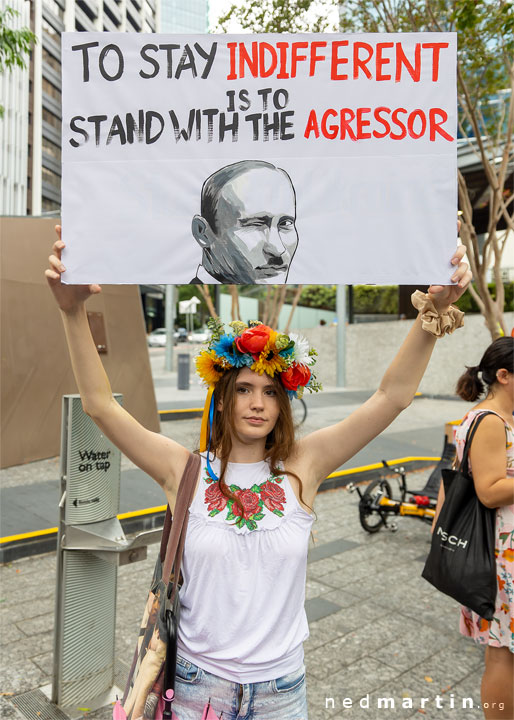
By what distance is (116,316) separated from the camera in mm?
9898

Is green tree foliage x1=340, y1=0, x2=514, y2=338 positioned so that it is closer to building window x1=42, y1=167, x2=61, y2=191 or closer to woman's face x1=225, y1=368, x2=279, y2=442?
woman's face x1=225, y1=368, x2=279, y2=442

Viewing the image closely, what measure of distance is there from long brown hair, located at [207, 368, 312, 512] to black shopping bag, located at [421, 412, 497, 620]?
3.81 feet

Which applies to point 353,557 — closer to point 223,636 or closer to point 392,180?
point 223,636

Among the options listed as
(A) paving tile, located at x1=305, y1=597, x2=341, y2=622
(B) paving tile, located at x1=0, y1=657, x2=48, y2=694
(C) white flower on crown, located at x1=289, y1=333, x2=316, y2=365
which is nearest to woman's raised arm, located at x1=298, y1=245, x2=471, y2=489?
(C) white flower on crown, located at x1=289, y1=333, x2=316, y2=365

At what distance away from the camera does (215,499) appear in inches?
73.9

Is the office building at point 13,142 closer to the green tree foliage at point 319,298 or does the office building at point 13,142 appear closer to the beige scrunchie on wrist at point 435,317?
the green tree foliage at point 319,298

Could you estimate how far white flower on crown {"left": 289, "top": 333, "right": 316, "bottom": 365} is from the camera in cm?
204


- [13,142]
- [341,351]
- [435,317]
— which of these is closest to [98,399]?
[435,317]

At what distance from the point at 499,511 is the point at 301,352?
140 cm

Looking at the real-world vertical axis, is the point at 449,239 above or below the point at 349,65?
below

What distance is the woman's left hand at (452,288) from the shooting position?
75.8 inches

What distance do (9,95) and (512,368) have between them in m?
27.2

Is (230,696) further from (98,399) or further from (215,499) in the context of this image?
(98,399)

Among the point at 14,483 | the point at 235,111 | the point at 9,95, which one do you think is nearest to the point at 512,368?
the point at 235,111
